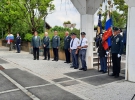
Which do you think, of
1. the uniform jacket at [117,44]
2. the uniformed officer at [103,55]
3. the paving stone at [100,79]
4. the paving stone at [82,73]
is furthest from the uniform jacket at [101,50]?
the paving stone at [100,79]

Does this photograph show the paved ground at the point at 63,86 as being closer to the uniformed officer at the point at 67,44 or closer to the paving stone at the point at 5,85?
the paving stone at the point at 5,85

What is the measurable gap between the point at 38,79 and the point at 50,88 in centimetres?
136

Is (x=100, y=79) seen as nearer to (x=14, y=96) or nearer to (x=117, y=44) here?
(x=117, y=44)

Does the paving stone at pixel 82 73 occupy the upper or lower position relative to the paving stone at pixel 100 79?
upper

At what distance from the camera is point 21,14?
65.0 ft

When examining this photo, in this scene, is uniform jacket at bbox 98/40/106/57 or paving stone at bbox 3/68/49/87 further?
uniform jacket at bbox 98/40/106/57

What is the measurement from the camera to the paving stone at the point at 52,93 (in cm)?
576

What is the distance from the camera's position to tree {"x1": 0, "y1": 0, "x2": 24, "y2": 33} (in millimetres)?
19688

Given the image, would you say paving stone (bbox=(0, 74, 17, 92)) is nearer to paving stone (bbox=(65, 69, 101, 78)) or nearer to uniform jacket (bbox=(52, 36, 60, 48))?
paving stone (bbox=(65, 69, 101, 78))

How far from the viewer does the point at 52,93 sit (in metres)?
6.12

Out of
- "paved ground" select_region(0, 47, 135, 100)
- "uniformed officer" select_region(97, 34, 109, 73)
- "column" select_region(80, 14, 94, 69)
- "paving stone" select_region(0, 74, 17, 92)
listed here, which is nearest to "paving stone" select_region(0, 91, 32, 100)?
"paved ground" select_region(0, 47, 135, 100)

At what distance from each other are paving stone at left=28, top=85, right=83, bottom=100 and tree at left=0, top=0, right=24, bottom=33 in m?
14.3

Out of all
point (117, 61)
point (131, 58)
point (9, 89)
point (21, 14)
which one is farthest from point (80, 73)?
point (21, 14)

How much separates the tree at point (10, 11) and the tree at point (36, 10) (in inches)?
28.1
